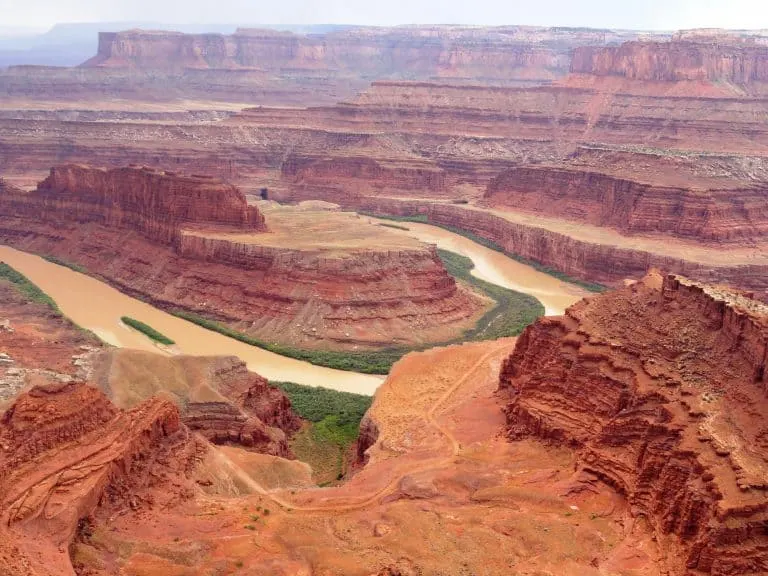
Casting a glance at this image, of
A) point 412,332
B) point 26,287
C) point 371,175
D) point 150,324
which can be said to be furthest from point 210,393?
point 371,175

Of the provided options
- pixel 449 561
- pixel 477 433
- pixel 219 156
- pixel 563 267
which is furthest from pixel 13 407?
pixel 219 156

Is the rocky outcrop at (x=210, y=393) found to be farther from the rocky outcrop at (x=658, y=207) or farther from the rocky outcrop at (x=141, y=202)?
the rocky outcrop at (x=658, y=207)

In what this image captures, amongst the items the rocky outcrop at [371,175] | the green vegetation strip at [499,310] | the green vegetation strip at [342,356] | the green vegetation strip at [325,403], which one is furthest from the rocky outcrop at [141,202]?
the rocky outcrop at [371,175]

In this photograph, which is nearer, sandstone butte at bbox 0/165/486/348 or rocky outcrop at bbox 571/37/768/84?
sandstone butte at bbox 0/165/486/348

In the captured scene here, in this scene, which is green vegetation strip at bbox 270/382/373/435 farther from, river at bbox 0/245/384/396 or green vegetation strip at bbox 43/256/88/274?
green vegetation strip at bbox 43/256/88/274

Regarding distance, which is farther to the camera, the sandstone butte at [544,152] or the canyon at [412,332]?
the sandstone butte at [544,152]

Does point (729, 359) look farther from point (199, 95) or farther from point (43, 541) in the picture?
point (199, 95)

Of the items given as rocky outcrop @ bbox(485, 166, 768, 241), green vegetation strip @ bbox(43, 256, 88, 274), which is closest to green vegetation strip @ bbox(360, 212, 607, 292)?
rocky outcrop @ bbox(485, 166, 768, 241)
